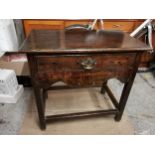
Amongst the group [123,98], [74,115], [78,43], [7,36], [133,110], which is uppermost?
[78,43]

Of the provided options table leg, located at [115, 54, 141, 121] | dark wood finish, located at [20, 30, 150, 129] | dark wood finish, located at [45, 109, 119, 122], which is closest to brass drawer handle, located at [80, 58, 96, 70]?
dark wood finish, located at [20, 30, 150, 129]

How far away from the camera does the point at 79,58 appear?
0.82 metres

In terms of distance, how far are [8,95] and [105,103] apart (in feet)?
3.05

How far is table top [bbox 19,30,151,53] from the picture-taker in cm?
76

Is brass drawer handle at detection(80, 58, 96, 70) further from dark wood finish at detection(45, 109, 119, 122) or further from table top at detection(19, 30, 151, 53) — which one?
dark wood finish at detection(45, 109, 119, 122)

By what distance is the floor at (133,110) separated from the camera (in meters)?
1.15

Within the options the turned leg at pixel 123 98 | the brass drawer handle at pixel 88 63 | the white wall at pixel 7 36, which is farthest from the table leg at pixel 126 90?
the white wall at pixel 7 36

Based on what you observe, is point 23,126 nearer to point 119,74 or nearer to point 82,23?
point 119,74

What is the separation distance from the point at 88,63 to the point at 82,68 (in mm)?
47

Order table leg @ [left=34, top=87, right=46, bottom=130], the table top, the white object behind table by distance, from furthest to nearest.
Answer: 1. the white object behind table
2. table leg @ [left=34, top=87, right=46, bottom=130]
3. the table top

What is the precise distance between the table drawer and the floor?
602mm

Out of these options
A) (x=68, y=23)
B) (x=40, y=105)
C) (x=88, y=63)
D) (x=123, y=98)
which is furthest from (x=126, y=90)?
(x=68, y=23)

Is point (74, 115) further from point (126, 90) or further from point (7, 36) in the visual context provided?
point (7, 36)

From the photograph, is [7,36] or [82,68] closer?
[82,68]
